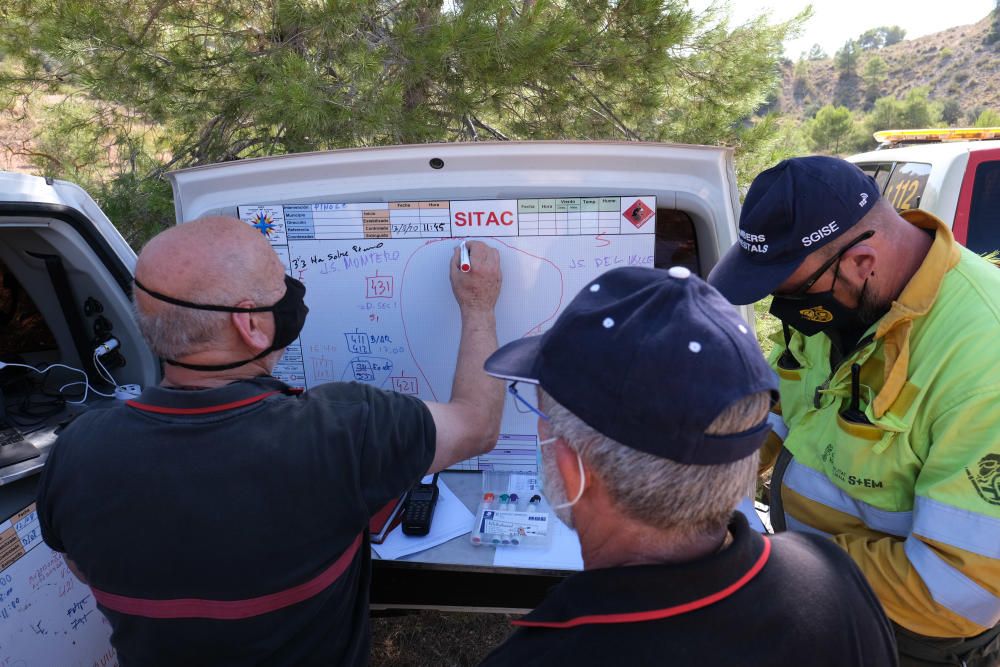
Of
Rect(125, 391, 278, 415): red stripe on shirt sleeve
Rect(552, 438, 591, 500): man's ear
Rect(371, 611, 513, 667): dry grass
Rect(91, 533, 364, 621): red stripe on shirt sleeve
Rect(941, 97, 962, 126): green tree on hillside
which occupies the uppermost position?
Rect(941, 97, 962, 126): green tree on hillside

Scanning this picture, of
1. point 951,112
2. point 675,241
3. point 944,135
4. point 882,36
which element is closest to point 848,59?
point 951,112

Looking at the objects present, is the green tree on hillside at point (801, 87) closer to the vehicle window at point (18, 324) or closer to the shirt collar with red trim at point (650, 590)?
the vehicle window at point (18, 324)

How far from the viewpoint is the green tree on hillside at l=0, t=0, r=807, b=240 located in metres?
3.59

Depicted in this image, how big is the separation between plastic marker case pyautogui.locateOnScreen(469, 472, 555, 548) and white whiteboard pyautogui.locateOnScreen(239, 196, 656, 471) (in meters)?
0.14

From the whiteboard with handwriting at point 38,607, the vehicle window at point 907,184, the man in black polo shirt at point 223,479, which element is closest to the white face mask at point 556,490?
the man in black polo shirt at point 223,479

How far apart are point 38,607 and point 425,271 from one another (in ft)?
5.43

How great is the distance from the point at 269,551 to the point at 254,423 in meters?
0.30

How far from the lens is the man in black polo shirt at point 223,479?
1318 millimetres

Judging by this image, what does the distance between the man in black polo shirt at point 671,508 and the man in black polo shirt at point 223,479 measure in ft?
1.95

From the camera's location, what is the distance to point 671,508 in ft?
3.09

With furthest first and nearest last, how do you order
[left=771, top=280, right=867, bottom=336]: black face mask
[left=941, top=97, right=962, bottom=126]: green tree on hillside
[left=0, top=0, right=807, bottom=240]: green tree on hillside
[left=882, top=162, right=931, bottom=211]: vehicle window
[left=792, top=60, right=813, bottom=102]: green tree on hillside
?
[left=792, top=60, right=813, bottom=102]: green tree on hillside < [left=941, top=97, right=962, bottom=126]: green tree on hillside < [left=882, top=162, right=931, bottom=211]: vehicle window < [left=0, top=0, right=807, bottom=240]: green tree on hillside < [left=771, top=280, right=867, bottom=336]: black face mask

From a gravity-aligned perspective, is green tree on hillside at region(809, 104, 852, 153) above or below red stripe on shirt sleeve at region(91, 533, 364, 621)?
above

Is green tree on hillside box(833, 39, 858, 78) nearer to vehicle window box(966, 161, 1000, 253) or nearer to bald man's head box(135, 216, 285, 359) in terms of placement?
vehicle window box(966, 161, 1000, 253)

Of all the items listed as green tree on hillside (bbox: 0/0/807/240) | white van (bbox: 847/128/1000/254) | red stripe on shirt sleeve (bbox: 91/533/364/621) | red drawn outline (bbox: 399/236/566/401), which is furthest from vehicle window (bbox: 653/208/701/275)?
white van (bbox: 847/128/1000/254)
